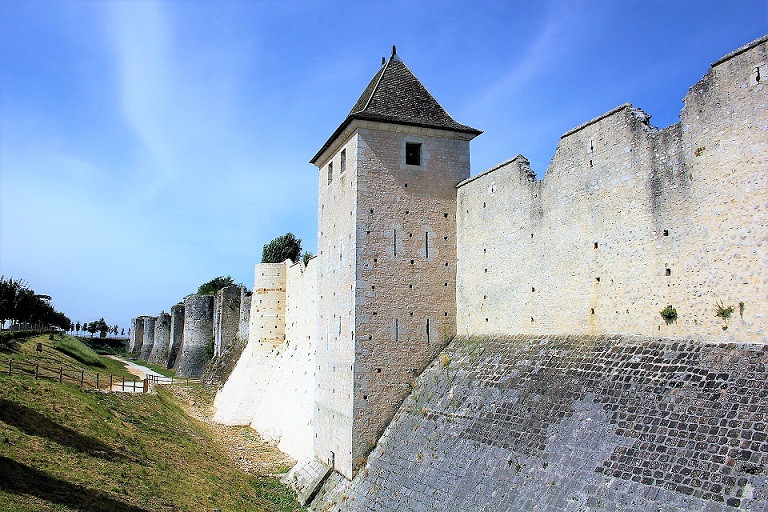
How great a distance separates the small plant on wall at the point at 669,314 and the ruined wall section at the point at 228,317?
1182 inches

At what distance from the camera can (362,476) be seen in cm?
1374

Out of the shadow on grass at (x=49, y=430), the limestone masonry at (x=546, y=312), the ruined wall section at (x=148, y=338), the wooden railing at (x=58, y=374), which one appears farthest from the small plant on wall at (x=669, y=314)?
the ruined wall section at (x=148, y=338)

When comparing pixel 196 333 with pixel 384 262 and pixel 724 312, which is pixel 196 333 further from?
pixel 724 312

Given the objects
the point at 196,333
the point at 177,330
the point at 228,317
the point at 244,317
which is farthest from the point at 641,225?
the point at 177,330

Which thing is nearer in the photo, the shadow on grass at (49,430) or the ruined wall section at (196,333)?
the shadow on grass at (49,430)

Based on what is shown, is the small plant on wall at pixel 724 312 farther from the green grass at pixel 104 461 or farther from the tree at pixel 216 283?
the tree at pixel 216 283

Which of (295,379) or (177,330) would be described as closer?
(295,379)

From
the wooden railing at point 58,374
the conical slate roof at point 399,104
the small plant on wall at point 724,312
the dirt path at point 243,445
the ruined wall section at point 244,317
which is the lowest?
the dirt path at point 243,445

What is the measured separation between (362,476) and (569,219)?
721cm

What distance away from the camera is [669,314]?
374 inches

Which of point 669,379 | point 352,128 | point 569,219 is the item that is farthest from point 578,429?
point 352,128

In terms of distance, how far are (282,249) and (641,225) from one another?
4151 centimetres

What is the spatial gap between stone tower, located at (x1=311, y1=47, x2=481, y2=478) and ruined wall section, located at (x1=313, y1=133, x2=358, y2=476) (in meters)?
0.03

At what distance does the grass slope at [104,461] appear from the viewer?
425 inches
